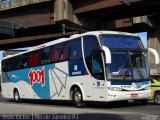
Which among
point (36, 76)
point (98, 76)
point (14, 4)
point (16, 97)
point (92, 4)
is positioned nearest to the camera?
point (98, 76)

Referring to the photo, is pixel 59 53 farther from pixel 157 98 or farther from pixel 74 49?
pixel 157 98

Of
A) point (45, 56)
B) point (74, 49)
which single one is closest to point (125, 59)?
point (74, 49)

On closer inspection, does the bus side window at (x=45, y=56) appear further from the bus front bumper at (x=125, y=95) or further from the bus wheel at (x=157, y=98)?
the bus front bumper at (x=125, y=95)

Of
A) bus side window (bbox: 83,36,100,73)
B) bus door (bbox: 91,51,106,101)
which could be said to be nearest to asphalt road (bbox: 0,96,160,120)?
bus door (bbox: 91,51,106,101)

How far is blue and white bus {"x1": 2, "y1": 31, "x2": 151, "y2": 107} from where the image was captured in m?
18.9

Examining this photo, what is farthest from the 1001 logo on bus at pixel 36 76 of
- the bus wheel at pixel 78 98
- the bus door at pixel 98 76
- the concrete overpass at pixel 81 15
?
the concrete overpass at pixel 81 15

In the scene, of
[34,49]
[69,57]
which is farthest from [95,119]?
[34,49]

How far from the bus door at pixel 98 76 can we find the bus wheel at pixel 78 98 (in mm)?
1142

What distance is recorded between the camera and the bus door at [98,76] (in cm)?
1906

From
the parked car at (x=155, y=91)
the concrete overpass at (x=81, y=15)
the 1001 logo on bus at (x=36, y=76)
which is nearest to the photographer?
the parked car at (x=155, y=91)

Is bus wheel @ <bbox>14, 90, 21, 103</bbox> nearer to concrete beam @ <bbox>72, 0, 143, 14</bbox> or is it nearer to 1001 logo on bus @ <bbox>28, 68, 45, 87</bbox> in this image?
1001 logo on bus @ <bbox>28, 68, 45, 87</bbox>

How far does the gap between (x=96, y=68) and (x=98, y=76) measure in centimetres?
38

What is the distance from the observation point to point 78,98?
21.0 m

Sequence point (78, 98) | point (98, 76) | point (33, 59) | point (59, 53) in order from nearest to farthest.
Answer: point (98, 76), point (78, 98), point (59, 53), point (33, 59)
